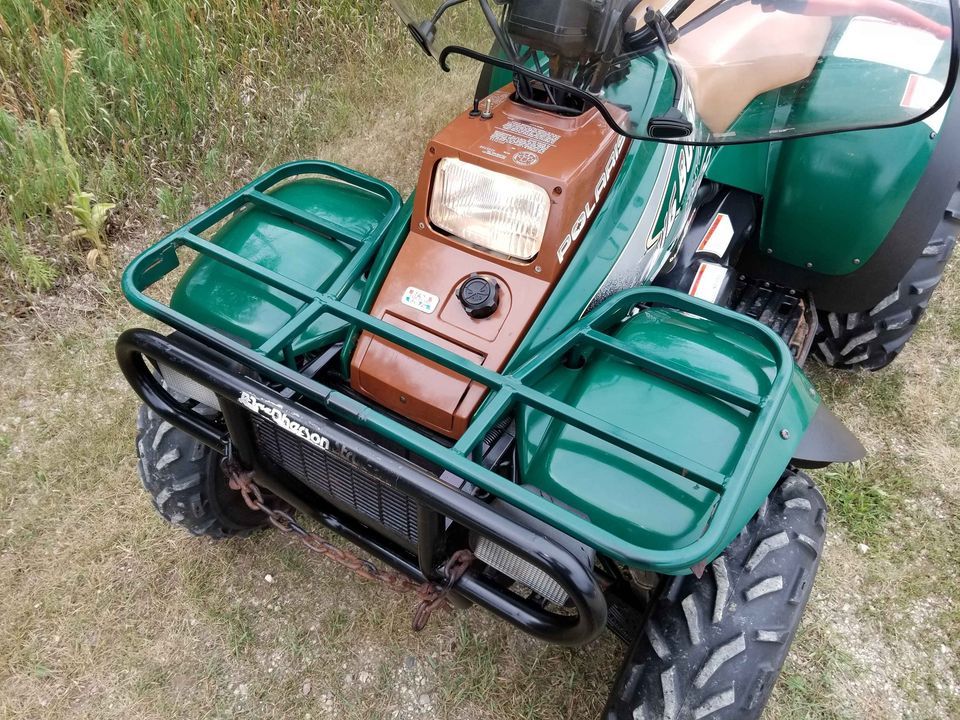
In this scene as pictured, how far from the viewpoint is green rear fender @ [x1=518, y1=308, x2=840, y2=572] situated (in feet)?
4.91

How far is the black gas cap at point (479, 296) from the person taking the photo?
175cm

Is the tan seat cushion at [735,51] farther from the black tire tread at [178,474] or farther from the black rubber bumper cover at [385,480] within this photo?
the black tire tread at [178,474]

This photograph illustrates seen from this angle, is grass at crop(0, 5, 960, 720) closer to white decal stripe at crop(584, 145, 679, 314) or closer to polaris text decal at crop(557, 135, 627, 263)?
white decal stripe at crop(584, 145, 679, 314)

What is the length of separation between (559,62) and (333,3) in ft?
11.4

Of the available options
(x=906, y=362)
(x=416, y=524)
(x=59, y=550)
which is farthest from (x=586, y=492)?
(x=906, y=362)

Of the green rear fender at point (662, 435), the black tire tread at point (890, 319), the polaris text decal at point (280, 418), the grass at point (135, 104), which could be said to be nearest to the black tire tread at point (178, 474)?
the polaris text decal at point (280, 418)

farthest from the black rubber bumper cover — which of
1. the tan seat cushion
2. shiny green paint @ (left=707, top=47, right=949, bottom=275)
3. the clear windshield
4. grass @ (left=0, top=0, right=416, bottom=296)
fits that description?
grass @ (left=0, top=0, right=416, bottom=296)

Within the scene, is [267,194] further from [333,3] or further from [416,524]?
[333,3]

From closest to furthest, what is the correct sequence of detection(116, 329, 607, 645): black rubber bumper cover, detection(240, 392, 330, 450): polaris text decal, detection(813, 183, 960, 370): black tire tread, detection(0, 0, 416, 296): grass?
detection(116, 329, 607, 645): black rubber bumper cover < detection(240, 392, 330, 450): polaris text decal < detection(813, 183, 960, 370): black tire tread < detection(0, 0, 416, 296): grass

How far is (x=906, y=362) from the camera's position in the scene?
A: 331 cm

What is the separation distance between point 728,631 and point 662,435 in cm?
53

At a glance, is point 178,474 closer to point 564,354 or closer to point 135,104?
point 564,354

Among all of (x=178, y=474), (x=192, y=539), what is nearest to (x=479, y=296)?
(x=178, y=474)

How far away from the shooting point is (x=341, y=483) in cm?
179
